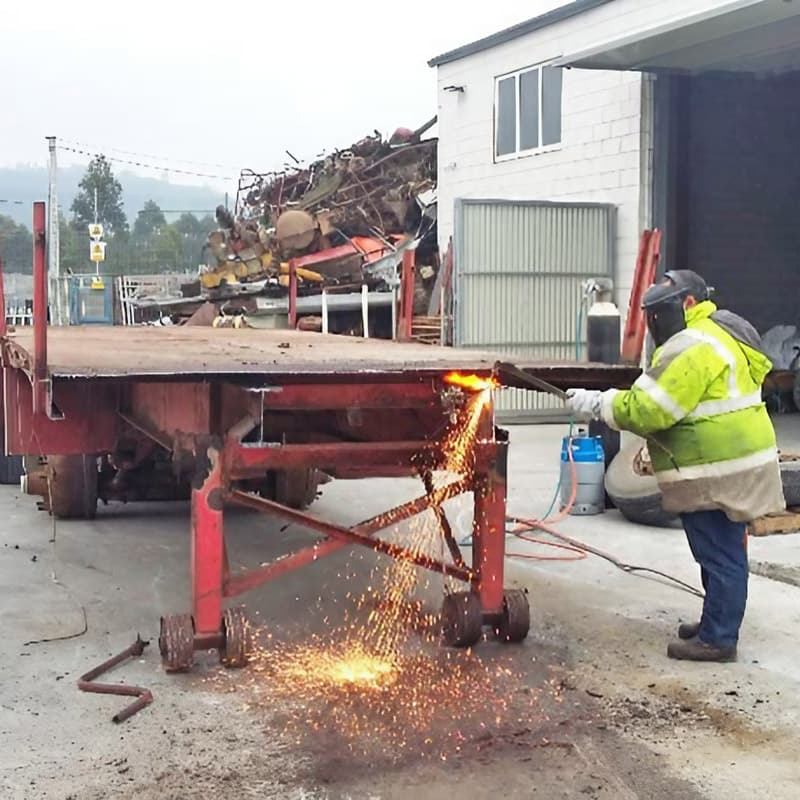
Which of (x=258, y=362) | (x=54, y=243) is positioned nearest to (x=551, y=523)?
(x=258, y=362)

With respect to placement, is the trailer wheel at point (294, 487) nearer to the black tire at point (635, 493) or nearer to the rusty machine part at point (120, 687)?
the black tire at point (635, 493)

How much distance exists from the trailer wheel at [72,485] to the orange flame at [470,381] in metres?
3.98

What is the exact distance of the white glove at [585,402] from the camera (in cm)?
496

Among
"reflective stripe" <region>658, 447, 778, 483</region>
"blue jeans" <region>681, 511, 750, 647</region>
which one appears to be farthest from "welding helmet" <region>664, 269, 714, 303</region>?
"blue jeans" <region>681, 511, 750, 647</region>

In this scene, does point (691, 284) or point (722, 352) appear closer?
point (722, 352)

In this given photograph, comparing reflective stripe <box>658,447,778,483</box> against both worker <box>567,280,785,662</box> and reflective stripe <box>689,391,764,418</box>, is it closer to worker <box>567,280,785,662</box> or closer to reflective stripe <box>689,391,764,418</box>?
worker <box>567,280,785,662</box>

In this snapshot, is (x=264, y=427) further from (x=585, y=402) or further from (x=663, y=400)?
(x=663, y=400)

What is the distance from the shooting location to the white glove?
16.3ft

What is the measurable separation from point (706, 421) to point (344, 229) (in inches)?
692

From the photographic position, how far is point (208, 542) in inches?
185

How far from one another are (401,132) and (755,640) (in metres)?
19.2

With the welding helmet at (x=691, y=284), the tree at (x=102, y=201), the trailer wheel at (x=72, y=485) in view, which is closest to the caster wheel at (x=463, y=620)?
the welding helmet at (x=691, y=284)

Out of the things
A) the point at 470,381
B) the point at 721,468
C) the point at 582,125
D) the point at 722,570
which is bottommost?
the point at 722,570

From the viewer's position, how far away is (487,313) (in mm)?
14773
